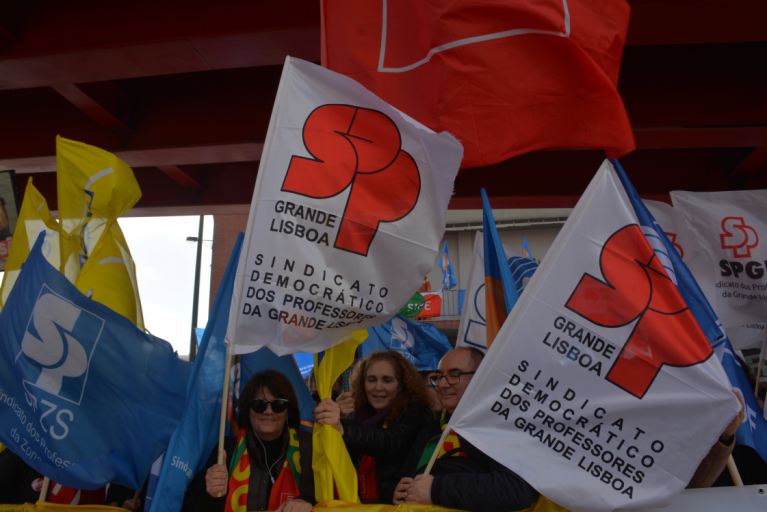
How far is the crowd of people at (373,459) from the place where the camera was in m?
2.54

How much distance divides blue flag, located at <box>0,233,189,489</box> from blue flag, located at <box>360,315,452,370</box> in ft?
11.4

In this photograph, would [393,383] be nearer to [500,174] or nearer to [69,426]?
[69,426]

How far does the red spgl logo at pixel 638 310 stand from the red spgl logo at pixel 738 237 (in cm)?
249

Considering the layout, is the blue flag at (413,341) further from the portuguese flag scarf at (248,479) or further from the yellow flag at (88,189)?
the portuguese flag scarf at (248,479)

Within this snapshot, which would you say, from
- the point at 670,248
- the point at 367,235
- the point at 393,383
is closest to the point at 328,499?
the point at 393,383

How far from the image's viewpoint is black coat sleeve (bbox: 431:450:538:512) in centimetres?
247

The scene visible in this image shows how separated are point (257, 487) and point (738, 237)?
4.14 metres

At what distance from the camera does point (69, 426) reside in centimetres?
290

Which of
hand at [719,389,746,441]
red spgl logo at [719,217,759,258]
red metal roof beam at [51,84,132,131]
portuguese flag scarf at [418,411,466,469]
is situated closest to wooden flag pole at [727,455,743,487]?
hand at [719,389,746,441]

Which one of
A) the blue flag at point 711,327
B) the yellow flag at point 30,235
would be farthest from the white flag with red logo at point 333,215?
the yellow flag at point 30,235

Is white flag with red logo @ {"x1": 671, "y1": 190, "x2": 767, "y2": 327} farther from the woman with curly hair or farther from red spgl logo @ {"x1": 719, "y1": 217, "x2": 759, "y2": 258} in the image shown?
the woman with curly hair

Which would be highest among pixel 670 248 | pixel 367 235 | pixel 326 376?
pixel 670 248

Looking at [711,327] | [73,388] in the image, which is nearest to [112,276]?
[73,388]

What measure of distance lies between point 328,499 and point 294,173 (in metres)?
1.58
